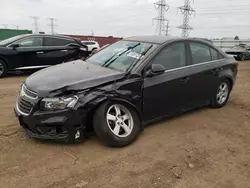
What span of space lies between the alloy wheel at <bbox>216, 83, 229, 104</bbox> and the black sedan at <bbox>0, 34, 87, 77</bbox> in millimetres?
6407

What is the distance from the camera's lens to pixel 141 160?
341 cm

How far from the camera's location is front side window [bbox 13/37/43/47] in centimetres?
922

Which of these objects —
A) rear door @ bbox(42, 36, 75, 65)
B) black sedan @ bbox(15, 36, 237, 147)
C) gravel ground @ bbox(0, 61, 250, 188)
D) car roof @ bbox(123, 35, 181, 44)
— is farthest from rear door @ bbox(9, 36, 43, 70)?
car roof @ bbox(123, 35, 181, 44)

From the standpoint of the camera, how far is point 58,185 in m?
2.81

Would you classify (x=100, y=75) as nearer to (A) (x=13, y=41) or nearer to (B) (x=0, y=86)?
(B) (x=0, y=86)

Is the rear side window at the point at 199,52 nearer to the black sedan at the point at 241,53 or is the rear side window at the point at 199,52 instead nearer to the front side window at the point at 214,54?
the front side window at the point at 214,54


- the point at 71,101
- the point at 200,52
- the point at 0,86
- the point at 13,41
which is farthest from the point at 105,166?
the point at 13,41

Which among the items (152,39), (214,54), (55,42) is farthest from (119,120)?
(55,42)

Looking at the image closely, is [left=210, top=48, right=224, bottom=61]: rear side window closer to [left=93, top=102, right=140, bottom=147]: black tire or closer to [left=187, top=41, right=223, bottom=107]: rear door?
[left=187, top=41, right=223, bottom=107]: rear door

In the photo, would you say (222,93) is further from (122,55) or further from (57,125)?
(57,125)

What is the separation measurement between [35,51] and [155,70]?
6572mm

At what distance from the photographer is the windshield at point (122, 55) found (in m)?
4.21

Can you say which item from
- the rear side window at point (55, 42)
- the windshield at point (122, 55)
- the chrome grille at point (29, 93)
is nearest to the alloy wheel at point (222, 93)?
the windshield at point (122, 55)

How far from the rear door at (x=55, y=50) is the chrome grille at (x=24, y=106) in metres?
6.15
